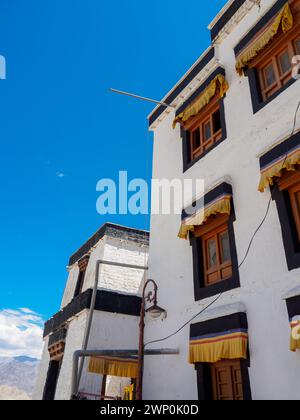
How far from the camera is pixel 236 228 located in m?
6.27

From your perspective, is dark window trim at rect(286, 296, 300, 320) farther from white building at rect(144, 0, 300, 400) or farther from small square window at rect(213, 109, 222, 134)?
small square window at rect(213, 109, 222, 134)

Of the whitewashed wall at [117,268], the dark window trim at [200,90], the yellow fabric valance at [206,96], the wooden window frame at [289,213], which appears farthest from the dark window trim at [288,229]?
the whitewashed wall at [117,268]

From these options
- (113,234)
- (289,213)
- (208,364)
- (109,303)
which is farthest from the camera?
(113,234)

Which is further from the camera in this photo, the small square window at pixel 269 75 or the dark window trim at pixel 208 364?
the small square window at pixel 269 75

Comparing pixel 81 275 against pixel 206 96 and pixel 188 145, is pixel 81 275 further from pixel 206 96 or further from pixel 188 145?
pixel 206 96

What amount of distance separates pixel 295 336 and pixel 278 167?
260 centimetres

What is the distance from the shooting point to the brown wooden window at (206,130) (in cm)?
798

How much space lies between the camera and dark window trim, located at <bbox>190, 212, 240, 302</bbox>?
235 inches

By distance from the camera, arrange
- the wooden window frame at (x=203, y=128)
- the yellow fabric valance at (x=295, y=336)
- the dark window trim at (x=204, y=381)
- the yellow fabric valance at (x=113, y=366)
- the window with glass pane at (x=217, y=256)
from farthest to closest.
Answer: the wooden window frame at (x=203, y=128), the yellow fabric valance at (x=113, y=366), the window with glass pane at (x=217, y=256), the dark window trim at (x=204, y=381), the yellow fabric valance at (x=295, y=336)

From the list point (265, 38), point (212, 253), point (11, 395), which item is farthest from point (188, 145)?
point (11, 395)

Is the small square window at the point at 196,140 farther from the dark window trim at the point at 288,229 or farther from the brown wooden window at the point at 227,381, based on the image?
the brown wooden window at the point at 227,381

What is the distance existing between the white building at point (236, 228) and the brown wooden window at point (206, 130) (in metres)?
0.03
